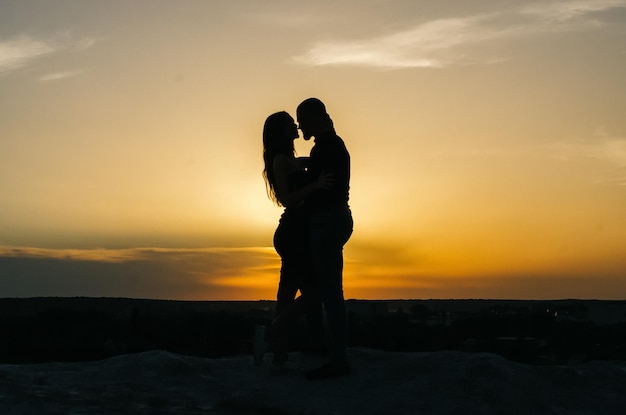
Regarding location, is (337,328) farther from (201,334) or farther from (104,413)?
(201,334)

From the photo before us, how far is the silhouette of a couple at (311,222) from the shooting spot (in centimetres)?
696

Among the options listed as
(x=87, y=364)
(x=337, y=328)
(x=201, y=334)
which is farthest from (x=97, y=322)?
(x=337, y=328)

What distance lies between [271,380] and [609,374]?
2.63 m

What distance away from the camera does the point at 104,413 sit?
19.3 ft

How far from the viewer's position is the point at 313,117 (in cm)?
707

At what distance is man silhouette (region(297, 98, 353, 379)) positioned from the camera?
22.8 ft

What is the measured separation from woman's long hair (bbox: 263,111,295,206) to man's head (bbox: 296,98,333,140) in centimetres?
52

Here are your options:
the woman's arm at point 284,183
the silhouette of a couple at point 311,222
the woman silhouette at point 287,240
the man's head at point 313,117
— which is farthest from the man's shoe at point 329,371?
the man's head at point 313,117

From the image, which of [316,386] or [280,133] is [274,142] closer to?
[280,133]

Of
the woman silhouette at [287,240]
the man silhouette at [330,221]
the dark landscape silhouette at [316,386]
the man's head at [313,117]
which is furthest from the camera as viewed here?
the woman silhouette at [287,240]

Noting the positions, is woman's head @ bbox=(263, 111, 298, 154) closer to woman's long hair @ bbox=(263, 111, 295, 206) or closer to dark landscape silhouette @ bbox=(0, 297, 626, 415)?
woman's long hair @ bbox=(263, 111, 295, 206)

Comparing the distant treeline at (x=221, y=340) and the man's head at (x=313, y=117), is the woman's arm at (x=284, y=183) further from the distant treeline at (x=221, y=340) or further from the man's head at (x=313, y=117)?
the distant treeline at (x=221, y=340)

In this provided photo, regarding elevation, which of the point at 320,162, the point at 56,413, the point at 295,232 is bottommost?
the point at 56,413

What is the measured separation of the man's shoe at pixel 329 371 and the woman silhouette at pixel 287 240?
0.69 meters
